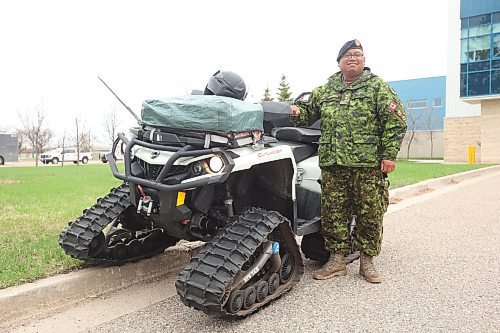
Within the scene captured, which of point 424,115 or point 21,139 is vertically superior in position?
point 424,115

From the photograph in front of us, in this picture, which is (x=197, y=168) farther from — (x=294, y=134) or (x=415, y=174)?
(x=415, y=174)

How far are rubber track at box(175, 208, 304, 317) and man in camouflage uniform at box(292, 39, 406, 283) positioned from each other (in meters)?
0.81

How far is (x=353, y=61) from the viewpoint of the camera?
13.8 ft

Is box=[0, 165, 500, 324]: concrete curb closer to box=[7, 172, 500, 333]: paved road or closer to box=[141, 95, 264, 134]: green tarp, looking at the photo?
box=[7, 172, 500, 333]: paved road

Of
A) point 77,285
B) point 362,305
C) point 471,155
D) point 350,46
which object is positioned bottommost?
point 471,155

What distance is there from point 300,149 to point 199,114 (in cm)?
129

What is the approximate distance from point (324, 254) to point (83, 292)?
220 centimetres

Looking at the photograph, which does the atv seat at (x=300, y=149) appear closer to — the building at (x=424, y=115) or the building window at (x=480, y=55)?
the building window at (x=480, y=55)

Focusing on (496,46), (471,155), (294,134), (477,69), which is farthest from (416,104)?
(294,134)

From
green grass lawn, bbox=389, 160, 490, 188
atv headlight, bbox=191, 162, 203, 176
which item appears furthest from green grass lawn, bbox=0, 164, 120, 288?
green grass lawn, bbox=389, 160, 490, 188

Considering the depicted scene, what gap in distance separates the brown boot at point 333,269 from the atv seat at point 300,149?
0.93m

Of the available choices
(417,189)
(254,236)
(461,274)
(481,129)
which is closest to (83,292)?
(254,236)

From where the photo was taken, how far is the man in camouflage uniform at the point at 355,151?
4.12 m

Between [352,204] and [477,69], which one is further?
[477,69]
